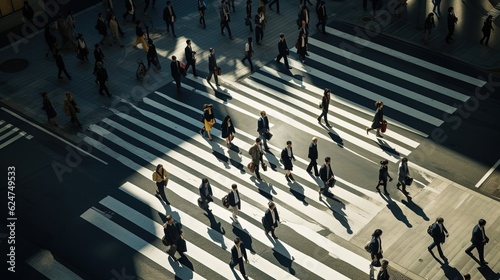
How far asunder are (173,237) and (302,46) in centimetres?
1418

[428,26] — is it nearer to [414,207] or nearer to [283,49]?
[283,49]

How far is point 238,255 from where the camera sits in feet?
72.9

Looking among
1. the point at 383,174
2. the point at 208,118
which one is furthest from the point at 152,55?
the point at 383,174

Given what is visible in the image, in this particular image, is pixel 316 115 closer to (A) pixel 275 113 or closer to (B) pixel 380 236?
(A) pixel 275 113

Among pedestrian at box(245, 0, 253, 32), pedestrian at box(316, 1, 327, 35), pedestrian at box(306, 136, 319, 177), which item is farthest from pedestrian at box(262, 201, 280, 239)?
pedestrian at box(245, 0, 253, 32)

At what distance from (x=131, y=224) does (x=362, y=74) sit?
46.3ft

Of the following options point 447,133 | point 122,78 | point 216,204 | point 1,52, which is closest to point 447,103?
point 447,133

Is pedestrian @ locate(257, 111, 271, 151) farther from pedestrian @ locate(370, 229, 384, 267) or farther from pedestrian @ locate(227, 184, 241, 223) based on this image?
pedestrian @ locate(370, 229, 384, 267)

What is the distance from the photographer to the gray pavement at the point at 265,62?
80.6 feet

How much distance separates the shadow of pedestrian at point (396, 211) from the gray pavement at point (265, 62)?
98 millimetres

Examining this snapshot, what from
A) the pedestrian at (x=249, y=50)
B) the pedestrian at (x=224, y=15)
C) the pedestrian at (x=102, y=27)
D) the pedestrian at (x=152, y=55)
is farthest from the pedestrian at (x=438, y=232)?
the pedestrian at (x=102, y=27)

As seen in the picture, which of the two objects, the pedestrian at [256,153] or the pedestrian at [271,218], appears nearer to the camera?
the pedestrian at [271,218]

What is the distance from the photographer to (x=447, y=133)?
97.3 ft

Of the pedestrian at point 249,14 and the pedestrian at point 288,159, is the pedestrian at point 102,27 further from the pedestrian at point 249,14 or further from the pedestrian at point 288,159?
the pedestrian at point 288,159
